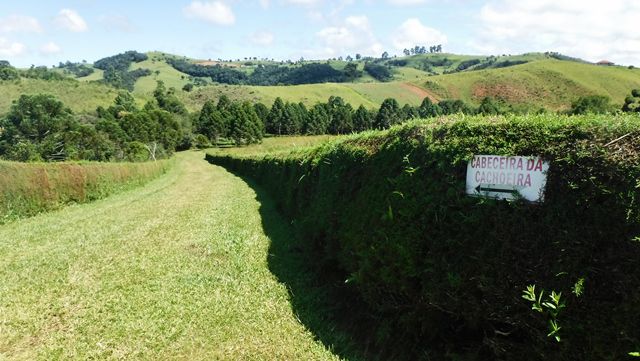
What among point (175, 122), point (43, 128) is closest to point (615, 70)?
point (175, 122)

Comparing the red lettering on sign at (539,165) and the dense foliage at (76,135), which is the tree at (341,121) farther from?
the red lettering on sign at (539,165)

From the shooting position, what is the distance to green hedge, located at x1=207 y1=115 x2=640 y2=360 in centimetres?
442

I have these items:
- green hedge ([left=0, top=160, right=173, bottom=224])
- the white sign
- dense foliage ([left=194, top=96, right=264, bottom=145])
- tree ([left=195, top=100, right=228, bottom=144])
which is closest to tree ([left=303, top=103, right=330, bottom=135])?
dense foliage ([left=194, top=96, right=264, bottom=145])

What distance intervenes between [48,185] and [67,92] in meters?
133

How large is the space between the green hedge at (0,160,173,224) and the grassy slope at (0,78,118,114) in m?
108

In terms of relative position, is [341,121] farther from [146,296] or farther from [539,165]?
[539,165]

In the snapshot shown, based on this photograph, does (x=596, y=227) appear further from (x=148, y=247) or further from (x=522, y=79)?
(x=522, y=79)

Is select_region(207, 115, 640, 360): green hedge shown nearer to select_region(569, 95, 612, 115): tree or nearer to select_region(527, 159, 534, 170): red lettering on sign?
select_region(527, 159, 534, 170): red lettering on sign

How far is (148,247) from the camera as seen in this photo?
41.3 ft

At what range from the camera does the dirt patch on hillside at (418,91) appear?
143 metres

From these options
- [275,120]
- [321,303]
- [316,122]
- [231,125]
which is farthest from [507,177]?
[275,120]

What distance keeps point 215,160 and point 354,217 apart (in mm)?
55713

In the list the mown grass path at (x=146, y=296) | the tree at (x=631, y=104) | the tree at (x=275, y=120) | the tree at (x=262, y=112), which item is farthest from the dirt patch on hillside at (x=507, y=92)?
the mown grass path at (x=146, y=296)

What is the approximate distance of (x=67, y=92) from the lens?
134875 millimetres
